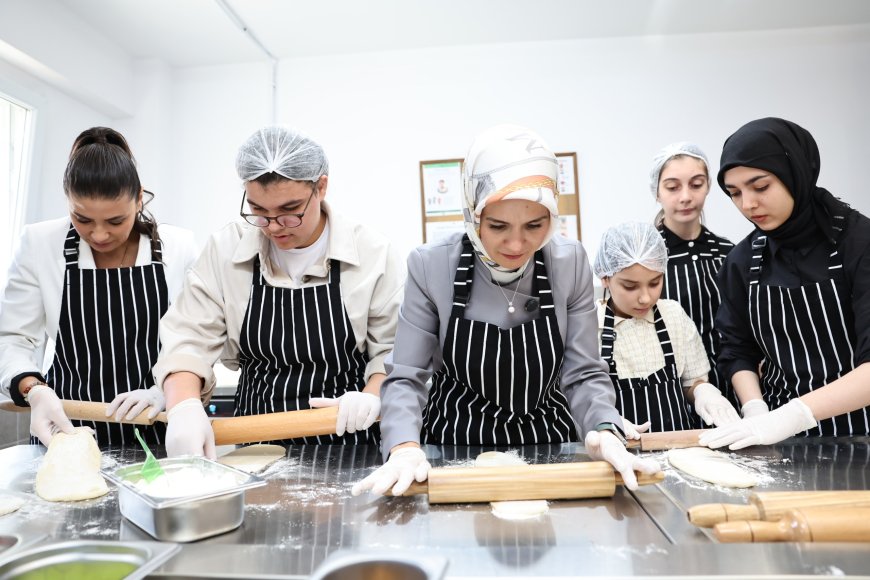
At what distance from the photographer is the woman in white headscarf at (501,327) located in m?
1.33

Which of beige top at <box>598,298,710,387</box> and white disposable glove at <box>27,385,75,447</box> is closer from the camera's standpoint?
Result: white disposable glove at <box>27,385,75,447</box>

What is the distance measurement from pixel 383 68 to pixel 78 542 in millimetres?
3923

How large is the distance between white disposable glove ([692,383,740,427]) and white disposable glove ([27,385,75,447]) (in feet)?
6.09

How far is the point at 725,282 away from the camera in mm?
1936

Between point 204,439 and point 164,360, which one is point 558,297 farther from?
point 164,360

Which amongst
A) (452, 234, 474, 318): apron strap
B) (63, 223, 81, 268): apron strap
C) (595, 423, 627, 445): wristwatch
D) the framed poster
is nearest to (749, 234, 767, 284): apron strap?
(595, 423, 627, 445): wristwatch

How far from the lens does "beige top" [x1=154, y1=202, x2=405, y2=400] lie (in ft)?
5.59

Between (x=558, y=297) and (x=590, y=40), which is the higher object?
(x=590, y=40)

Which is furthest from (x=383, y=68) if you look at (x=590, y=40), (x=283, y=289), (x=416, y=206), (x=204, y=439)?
(x=204, y=439)

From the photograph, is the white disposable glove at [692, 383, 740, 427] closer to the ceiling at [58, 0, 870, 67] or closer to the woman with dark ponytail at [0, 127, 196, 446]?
the woman with dark ponytail at [0, 127, 196, 446]

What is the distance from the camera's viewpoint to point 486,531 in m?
1.00

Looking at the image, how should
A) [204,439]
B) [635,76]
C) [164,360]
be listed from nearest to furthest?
[204,439], [164,360], [635,76]

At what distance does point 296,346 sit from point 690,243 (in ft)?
5.26

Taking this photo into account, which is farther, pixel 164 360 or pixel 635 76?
pixel 635 76
